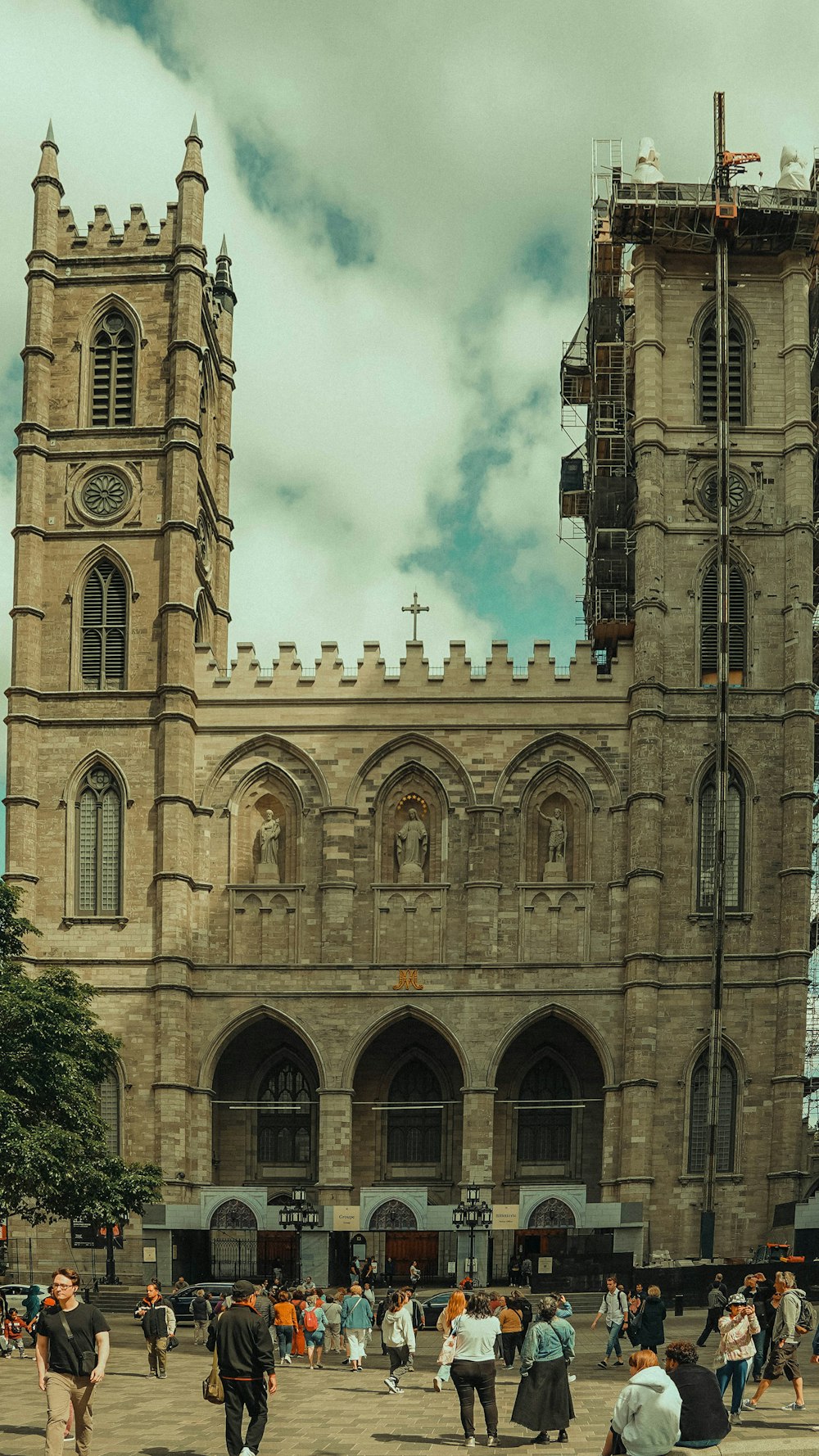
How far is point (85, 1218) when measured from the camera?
45.4 meters

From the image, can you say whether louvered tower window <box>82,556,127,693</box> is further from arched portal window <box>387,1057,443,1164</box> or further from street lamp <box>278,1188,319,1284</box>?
street lamp <box>278,1188,319,1284</box>

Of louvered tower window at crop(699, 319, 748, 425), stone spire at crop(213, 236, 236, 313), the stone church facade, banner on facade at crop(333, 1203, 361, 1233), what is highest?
stone spire at crop(213, 236, 236, 313)

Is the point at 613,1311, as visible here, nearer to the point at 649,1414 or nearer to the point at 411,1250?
the point at 649,1414

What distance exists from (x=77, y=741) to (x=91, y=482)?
8.26 meters

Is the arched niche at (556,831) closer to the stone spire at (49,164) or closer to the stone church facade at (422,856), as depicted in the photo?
the stone church facade at (422,856)

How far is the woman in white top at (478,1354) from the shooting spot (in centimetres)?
1988

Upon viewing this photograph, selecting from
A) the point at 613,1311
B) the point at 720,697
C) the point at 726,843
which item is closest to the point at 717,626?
the point at 720,697

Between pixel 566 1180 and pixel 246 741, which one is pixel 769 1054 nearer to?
pixel 566 1180

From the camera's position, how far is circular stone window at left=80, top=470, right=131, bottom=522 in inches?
2296

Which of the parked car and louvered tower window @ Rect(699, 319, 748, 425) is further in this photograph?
louvered tower window @ Rect(699, 319, 748, 425)

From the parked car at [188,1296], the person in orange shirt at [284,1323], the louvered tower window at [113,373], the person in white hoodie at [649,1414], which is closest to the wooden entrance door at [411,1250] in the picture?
the parked car at [188,1296]

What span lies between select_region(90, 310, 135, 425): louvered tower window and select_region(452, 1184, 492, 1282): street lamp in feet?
84.8

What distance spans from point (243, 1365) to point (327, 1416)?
7.57 meters

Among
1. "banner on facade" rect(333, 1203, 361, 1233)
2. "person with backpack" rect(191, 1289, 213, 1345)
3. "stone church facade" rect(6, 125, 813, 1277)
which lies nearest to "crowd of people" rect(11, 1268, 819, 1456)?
"person with backpack" rect(191, 1289, 213, 1345)
